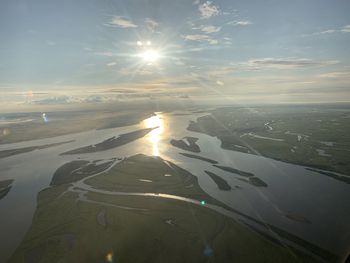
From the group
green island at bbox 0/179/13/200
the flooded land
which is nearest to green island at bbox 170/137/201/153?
the flooded land

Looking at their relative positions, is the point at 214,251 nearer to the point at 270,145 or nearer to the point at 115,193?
the point at 115,193

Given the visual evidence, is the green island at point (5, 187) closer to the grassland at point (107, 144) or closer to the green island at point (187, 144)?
the grassland at point (107, 144)

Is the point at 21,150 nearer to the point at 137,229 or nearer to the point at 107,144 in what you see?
the point at 107,144

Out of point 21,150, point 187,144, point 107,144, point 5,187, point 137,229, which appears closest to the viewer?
point 137,229

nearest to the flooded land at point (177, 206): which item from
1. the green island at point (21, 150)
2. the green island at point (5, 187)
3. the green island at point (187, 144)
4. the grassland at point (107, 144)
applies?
the green island at point (5, 187)

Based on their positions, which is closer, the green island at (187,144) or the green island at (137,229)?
the green island at (137,229)

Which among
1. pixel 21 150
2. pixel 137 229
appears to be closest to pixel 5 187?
pixel 137 229

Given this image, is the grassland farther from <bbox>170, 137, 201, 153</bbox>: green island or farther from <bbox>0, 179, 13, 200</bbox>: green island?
<bbox>0, 179, 13, 200</bbox>: green island
